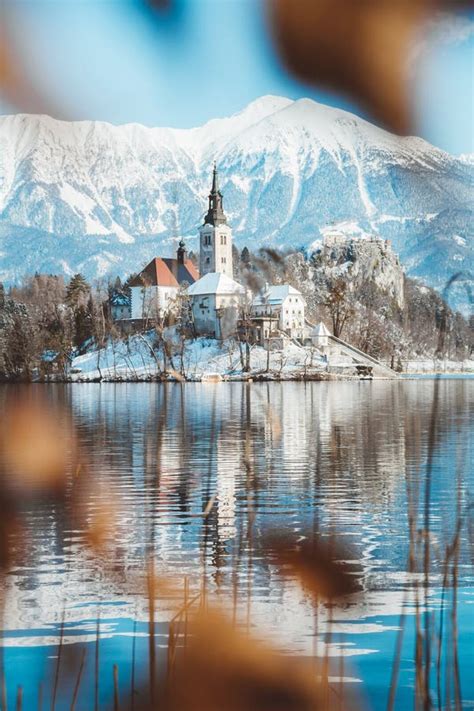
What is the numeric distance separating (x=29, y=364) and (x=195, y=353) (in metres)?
7.62

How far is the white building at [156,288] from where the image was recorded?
145 feet

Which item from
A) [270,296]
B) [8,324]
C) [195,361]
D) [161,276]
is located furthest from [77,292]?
[270,296]

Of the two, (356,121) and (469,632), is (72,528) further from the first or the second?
(356,121)

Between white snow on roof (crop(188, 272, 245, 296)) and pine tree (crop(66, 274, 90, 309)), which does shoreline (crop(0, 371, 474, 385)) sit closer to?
pine tree (crop(66, 274, 90, 309))

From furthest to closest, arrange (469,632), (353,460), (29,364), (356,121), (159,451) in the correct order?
1. (29,364)
2. (159,451)
3. (353,460)
4. (469,632)
5. (356,121)

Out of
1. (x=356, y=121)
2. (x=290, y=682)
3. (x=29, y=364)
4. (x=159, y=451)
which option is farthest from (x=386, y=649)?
(x=29, y=364)

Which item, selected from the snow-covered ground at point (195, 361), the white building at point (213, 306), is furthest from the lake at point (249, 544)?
the white building at point (213, 306)

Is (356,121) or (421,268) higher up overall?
(356,121)

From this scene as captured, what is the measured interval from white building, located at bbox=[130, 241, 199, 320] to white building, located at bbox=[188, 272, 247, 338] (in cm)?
126

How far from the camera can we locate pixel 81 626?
3.03 meters

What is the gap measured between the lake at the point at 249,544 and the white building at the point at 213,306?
3151 centimetres

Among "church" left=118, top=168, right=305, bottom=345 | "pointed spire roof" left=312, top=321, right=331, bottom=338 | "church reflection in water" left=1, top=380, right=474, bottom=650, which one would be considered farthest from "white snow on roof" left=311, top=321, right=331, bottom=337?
"church reflection in water" left=1, top=380, right=474, bottom=650

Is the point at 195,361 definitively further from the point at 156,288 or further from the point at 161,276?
the point at 161,276

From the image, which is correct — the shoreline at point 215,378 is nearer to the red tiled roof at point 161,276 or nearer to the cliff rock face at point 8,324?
the cliff rock face at point 8,324
